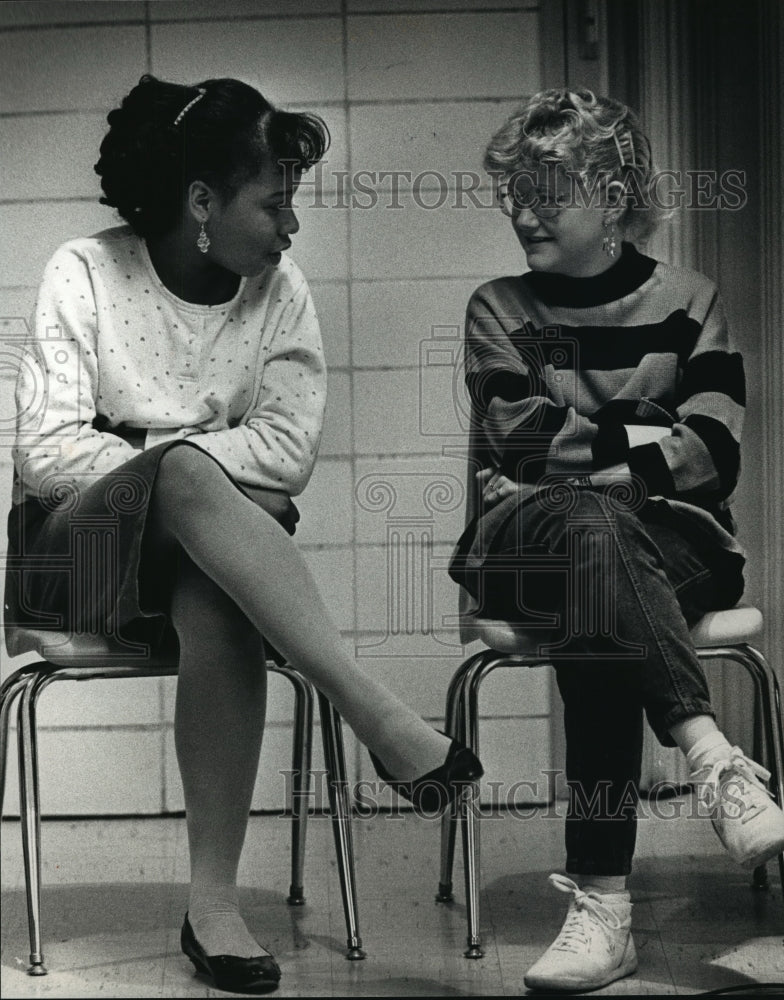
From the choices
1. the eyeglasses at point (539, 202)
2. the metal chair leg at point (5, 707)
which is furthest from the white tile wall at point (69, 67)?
the metal chair leg at point (5, 707)

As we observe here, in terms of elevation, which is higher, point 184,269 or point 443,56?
point 443,56

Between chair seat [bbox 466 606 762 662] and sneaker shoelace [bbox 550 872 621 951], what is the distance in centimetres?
28

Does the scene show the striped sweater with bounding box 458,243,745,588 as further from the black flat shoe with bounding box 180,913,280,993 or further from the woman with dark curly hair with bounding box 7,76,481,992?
the black flat shoe with bounding box 180,913,280,993

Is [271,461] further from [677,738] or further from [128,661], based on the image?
[677,738]

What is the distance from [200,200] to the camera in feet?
6.08

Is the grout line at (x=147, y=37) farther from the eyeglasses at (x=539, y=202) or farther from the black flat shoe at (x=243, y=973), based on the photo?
the black flat shoe at (x=243, y=973)

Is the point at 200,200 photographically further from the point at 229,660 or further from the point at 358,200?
the point at 229,660

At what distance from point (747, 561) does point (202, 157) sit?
0.89m

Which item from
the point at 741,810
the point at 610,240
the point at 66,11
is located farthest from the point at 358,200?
the point at 741,810

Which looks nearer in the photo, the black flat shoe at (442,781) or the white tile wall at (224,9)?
the black flat shoe at (442,781)

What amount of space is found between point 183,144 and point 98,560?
52cm

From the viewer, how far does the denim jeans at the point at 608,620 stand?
176cm

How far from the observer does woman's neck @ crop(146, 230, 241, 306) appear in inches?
73.5

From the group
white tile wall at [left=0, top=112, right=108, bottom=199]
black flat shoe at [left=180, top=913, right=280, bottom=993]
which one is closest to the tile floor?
black flat shoe at [left=180, top=913, right=280, bottom=993]
